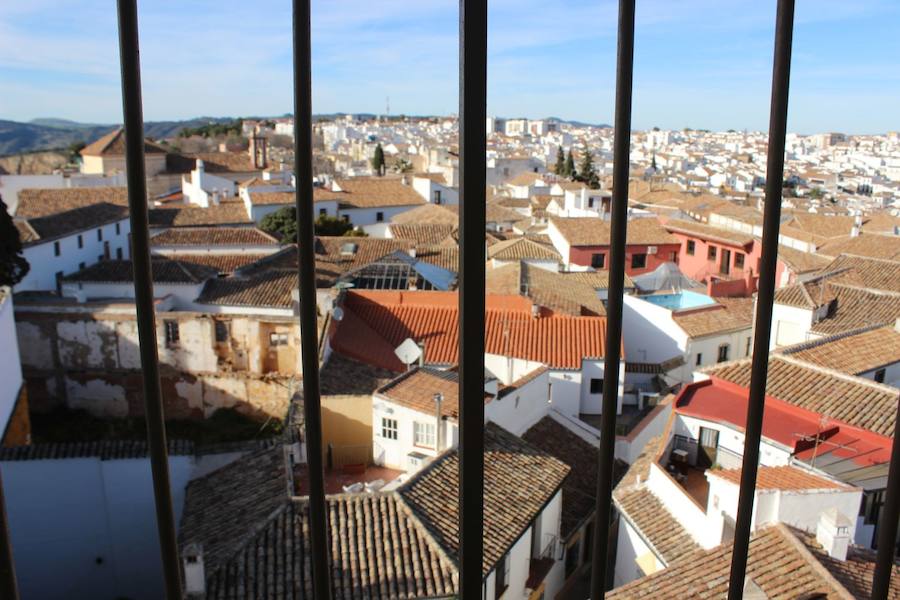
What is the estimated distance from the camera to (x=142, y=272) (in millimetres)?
794

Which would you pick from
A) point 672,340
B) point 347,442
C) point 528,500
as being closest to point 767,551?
point 528,500

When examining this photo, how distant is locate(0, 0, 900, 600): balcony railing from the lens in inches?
30.8

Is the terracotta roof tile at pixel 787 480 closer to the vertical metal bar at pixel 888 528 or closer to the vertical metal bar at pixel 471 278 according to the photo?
the vertical metal bar at pixel 888 528

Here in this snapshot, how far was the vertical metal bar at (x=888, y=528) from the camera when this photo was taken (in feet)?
3.03

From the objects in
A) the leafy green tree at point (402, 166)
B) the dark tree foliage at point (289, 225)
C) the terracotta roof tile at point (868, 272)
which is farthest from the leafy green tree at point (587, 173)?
the terracotta roof tile at point (868, 272)

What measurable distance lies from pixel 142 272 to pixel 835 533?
667 cm

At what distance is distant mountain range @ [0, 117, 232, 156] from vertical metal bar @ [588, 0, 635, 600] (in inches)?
22.4

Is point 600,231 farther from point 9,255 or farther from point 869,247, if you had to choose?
point 9,255

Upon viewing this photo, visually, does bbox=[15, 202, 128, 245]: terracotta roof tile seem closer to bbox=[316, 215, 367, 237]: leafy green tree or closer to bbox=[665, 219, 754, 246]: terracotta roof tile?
bbox=[316, 215, 367, 237]: leafy green tree

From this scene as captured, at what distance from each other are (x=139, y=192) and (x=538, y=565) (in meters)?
7.75

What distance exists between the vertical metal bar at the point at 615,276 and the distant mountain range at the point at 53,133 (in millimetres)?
568

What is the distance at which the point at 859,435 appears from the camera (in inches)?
325

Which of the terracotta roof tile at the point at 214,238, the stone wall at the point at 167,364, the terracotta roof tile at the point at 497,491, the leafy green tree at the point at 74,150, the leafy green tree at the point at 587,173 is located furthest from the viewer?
the leafy green tree at the point at 74,150

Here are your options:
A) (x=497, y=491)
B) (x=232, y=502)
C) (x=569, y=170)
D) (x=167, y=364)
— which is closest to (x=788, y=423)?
(x=497, y=491)
